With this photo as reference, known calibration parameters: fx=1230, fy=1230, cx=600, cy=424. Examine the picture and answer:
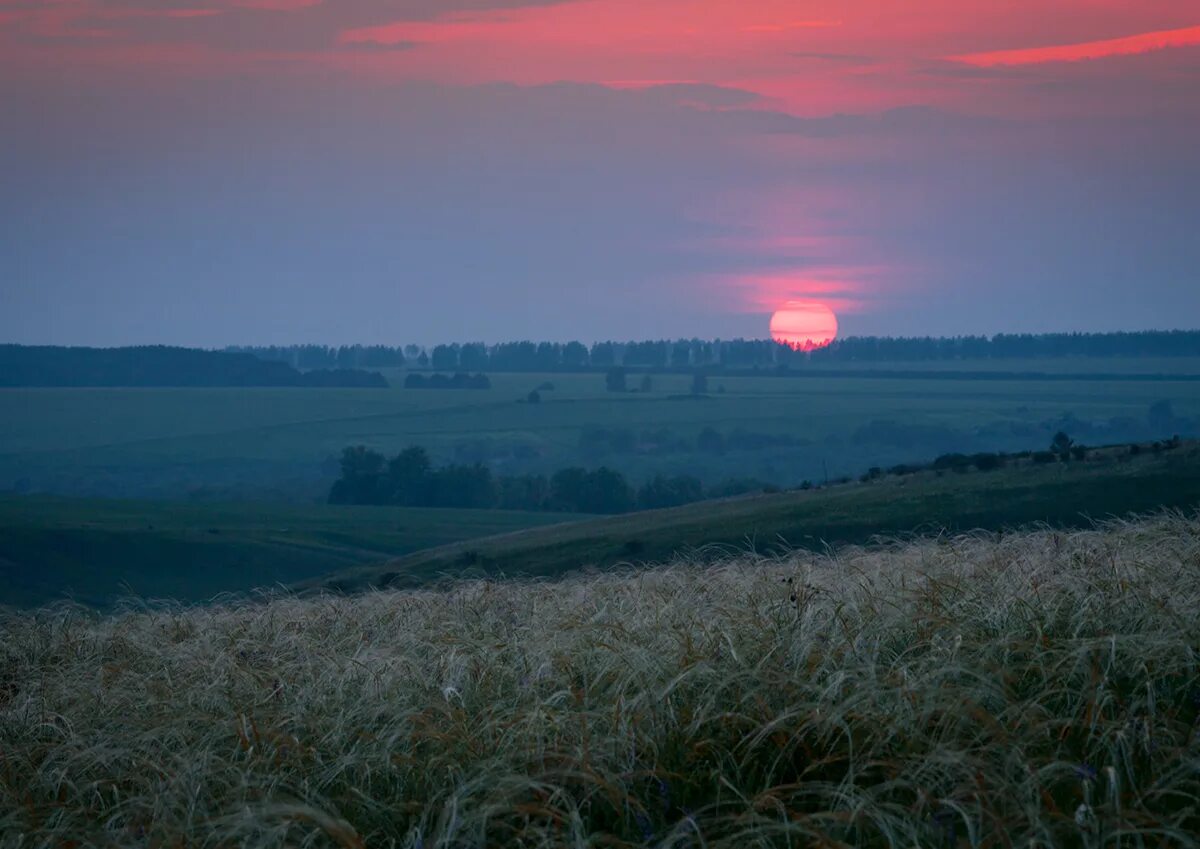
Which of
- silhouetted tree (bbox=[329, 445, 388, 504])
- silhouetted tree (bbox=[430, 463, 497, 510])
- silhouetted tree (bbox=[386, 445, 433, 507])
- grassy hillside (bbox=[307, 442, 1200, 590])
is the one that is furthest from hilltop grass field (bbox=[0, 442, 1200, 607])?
silhouetted tree (bbox=[329, 445, 388, 504])

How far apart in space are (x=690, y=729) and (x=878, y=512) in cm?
2370

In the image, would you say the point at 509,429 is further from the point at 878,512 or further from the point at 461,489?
the point at 878,512

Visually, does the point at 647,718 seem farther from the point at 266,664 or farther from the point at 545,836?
the point at 266,664

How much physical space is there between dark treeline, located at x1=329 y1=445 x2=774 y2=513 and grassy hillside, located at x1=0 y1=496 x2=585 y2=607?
997 cm

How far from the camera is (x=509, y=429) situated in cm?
16212

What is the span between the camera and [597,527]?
39.1 metres

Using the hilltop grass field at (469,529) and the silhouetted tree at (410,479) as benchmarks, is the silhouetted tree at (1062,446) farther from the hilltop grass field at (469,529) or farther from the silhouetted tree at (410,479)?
the silhouetted tree at (410,479)

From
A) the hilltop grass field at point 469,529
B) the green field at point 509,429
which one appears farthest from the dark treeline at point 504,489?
the green field at point 509,429

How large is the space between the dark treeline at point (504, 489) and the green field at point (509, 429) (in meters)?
21.5

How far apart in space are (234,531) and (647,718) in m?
64.0

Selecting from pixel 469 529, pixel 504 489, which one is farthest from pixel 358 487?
pixel 469 529

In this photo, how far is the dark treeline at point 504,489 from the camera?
8800 centimetres

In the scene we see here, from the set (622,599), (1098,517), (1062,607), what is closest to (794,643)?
(1062,607)

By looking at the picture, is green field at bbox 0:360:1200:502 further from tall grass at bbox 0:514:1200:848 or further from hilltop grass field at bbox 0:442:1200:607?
tall grass at bbox 0:514:1200:848
